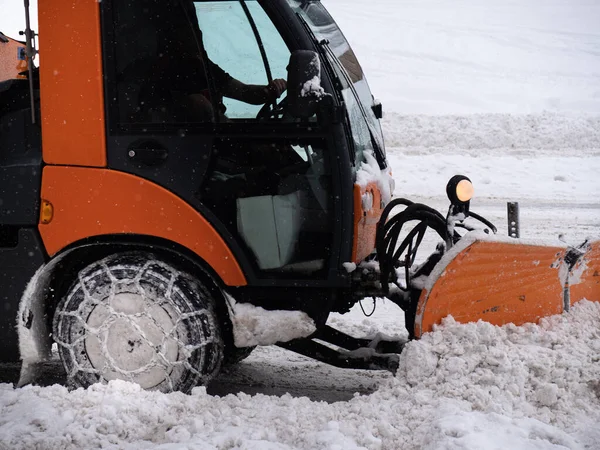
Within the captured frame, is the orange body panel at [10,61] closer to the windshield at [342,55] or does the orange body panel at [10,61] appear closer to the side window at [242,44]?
the side window at [242,44]

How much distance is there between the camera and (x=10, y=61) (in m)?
5.28

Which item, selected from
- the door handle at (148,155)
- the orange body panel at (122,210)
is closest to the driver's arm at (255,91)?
the door handle at (148,155)

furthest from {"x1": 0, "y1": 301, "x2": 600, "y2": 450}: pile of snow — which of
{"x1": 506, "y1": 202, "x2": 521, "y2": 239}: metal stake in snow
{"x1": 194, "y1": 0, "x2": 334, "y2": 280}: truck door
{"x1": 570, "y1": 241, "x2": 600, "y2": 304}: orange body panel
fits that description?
{"x1": 506, "y1": 202, "x2": 521, "y2": 239}: metal stake in snow

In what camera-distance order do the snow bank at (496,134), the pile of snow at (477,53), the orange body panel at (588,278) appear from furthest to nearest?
1. the pile of snow at (477,53)
2. the snow bank at (496,134)
3. the orange body panel at (588,278)

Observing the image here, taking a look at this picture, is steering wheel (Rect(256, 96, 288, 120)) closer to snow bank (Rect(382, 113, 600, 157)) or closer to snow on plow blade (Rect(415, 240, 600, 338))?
snow on plow blade (Rect(415, 240, 600, 338))

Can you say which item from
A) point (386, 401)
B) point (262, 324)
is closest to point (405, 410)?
point (386, 401)

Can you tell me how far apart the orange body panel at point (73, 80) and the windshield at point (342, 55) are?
986mm

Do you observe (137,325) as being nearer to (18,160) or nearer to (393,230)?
(18,160)

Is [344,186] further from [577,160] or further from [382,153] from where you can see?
[577,160]

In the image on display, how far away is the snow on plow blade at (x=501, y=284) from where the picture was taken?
11.7 feet

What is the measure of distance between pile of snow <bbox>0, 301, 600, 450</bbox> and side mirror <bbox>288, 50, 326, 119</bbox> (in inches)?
48.6

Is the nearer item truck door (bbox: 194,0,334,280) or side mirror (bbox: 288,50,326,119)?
side mirror (bbox: 288,50,326,119)

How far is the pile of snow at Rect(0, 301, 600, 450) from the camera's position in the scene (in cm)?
310

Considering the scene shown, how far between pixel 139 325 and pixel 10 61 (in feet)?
8.80
